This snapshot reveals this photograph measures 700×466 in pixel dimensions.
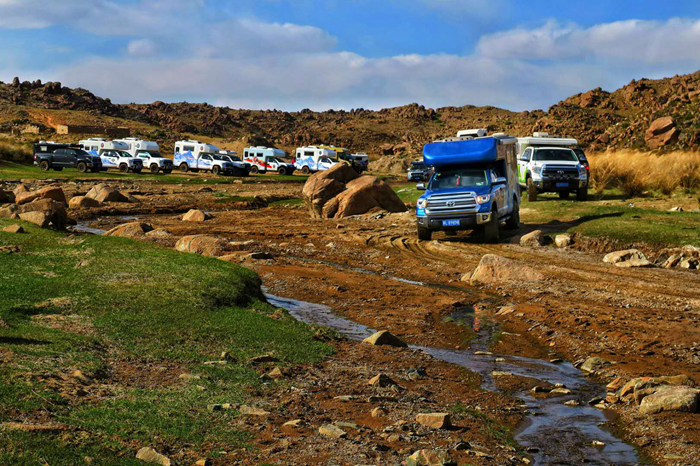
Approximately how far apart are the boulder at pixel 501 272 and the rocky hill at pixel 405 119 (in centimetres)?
3798

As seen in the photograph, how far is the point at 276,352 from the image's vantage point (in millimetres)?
9031

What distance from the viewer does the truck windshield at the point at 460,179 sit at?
20.8 m

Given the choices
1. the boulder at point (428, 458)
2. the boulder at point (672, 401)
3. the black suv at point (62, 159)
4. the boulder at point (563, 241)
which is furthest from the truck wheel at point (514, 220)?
the black suv at point (62, 159)

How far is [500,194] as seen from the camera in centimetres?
2084

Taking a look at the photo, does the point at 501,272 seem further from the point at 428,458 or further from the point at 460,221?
the point at 428,458

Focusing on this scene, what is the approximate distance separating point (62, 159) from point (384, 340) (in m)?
50.1

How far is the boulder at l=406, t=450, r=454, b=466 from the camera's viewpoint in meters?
5.60

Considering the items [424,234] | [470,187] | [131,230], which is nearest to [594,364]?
[470,187]

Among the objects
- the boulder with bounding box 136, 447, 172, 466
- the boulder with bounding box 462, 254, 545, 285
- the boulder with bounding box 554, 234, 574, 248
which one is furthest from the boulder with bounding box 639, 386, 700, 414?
the boulder with bounding box 554, 234, 574, 248

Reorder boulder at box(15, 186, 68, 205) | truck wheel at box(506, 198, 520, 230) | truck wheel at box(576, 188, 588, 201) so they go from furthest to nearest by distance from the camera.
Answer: truck wheel at box(576, 188, 588, 201)
boulder at box(15, 186, 68, 205)
truck wheel at box(506, 198, 520, 230)

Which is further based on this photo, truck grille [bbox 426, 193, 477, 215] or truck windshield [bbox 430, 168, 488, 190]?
truck windshield [bbox 430, 168, 488, 190]

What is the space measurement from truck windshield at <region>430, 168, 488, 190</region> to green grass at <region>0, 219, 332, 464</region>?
8.60 meters

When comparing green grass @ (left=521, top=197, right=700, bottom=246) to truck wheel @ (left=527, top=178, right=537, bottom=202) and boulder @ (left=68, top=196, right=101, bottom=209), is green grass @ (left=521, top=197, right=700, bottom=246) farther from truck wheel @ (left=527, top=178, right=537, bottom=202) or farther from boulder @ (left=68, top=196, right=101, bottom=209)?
boulder @ (left=68, top=196, right=101, bottom=209)

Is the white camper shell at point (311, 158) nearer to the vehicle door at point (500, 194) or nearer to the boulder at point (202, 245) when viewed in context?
the vehicle door at point (500, 194)
